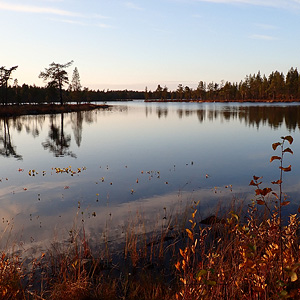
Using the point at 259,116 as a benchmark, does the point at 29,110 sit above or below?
above

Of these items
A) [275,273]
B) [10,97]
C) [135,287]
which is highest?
[10,97]

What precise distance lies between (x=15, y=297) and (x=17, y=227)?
489 cm

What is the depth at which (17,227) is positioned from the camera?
9984 millimetres

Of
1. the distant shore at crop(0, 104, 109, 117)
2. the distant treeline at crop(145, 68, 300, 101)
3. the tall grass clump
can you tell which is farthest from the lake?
the distant treeline at crop(145, 68, 300, 101)

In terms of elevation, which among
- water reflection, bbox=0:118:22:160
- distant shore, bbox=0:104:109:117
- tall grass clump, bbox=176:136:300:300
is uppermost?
distant shore, bbox=0:104:109:117

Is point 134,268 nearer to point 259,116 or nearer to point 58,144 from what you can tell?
point 58,144

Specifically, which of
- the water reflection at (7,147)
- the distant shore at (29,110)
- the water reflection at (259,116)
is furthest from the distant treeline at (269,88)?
the water reflection at (7,147)

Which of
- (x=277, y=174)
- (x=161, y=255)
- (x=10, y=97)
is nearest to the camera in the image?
(x=161, y=255)

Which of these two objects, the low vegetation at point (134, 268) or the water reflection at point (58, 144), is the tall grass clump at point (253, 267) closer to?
the low vegetation at point (134, 268)

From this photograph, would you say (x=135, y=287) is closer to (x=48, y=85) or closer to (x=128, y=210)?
(x=128, y=210)

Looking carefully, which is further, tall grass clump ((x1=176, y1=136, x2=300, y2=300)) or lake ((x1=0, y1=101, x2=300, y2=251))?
lake ((x1=0, y1=101, x2=300, y2=251))

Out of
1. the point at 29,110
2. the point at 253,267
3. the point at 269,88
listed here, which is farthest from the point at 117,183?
the point at 269,88

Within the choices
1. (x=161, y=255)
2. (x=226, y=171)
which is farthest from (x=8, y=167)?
(x=161, y=255)

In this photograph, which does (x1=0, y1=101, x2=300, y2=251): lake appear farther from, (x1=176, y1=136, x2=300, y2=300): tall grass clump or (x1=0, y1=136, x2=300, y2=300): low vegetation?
(x1=176, y1=136, x2=300, y2=300): tall grass clump
